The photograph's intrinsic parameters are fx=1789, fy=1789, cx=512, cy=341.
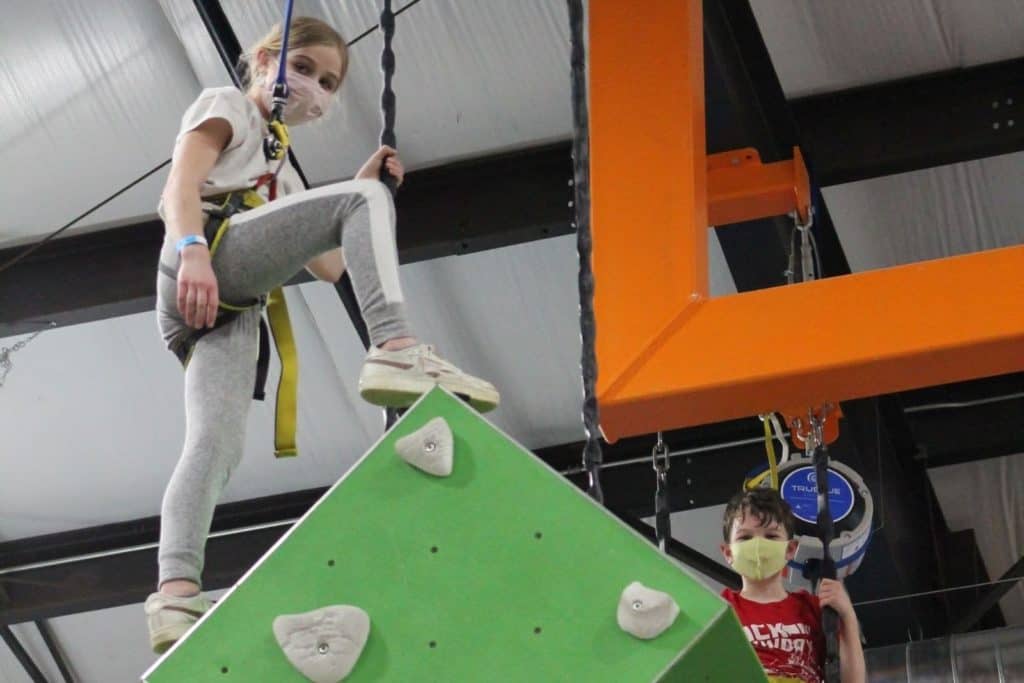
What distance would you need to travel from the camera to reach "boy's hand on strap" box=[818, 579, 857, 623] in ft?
11.8

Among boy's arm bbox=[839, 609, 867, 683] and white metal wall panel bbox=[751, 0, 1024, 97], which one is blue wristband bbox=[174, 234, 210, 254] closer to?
boy's arm bbox=[839, 609, 867, 683]

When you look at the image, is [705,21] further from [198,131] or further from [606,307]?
[198,131]

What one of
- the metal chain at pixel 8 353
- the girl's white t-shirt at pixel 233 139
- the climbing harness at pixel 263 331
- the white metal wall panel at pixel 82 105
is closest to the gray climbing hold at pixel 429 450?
the climbing harness at pixel 263 331

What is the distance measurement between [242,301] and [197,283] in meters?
0.20

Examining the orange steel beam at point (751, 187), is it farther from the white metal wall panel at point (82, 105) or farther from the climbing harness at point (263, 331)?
the climbing harness at point (263, 331)

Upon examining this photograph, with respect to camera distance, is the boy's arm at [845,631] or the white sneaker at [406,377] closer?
the white sneaker at [406,377]

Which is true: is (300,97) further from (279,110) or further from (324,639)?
(324,639)

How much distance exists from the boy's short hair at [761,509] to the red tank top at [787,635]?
17 cm

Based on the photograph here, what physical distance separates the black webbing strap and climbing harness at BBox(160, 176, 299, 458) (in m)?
1.26

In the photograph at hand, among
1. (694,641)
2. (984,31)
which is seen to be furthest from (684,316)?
(984,31)

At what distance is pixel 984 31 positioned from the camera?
5.54m

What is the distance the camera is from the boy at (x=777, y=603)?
368cm

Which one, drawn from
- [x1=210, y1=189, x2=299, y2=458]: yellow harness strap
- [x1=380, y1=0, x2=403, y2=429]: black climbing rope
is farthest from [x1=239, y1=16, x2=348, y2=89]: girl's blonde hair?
[x1=210, y1=189, x2=299, y2=458]: yellow harness strap

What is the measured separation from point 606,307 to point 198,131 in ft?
4.59
